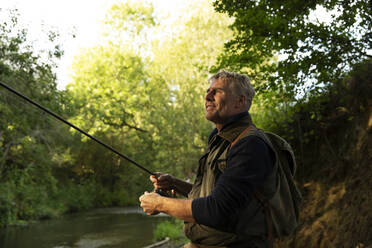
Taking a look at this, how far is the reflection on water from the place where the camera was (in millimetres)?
14984

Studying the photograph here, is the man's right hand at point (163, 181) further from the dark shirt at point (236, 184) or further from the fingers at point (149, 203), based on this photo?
the dark shirt at point (236, 184)

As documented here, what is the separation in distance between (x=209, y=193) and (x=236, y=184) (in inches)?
9.2

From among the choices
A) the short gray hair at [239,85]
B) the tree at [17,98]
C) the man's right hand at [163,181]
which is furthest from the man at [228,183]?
the tree at [17,98]

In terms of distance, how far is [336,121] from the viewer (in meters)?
6.84

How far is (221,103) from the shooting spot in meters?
1.92

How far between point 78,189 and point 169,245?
12573mm

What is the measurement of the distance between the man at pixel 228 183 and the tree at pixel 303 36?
14.2 ft

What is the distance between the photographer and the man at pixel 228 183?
1.63 meters

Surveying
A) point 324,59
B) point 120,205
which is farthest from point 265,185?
point 120,205

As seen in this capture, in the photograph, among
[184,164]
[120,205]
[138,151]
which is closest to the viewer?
[184,164]

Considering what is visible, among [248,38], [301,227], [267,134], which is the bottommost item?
[301,227]

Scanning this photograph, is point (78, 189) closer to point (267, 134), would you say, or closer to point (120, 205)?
point (120, 205)

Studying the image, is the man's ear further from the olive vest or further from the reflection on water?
the reflection on water

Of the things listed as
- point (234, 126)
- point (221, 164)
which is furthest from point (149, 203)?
point (234, 126)
